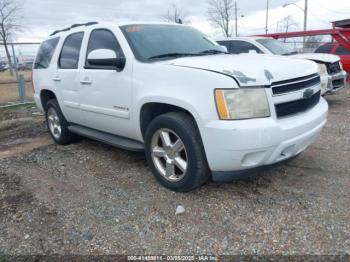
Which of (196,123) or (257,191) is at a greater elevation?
(196,123)

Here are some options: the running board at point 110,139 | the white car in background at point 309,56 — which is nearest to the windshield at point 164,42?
the running board at point 110,139

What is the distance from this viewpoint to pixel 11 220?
3.27m

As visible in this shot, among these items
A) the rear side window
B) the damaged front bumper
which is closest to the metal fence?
the rear side window

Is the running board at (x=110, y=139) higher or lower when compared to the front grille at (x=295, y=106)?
lower

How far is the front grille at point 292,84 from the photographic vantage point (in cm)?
308

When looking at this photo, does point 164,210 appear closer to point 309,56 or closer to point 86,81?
point 86,81

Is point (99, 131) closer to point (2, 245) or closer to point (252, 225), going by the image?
point (2, 245)

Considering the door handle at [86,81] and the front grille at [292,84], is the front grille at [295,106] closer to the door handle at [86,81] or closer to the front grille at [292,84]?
the front grille at [292,84]

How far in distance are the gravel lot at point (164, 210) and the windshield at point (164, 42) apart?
1.47 metres

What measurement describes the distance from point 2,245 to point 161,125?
1764mm

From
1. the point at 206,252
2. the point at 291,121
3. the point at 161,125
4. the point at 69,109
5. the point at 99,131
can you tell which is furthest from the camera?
the point at 69,109

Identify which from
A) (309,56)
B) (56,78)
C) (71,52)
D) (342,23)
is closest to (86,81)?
(71,52)

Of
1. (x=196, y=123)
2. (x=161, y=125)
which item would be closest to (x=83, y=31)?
(x=161, y=125)

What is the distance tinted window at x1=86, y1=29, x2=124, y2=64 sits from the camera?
4.10 metres
